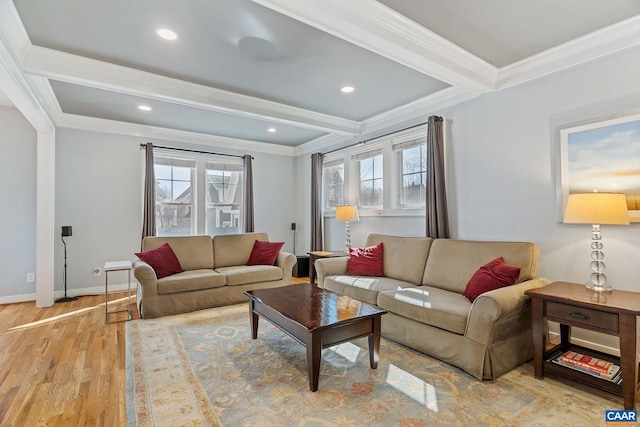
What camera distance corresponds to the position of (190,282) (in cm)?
391

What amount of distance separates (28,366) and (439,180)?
423 centimetres

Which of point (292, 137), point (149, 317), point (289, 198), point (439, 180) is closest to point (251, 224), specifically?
point (289, 198)

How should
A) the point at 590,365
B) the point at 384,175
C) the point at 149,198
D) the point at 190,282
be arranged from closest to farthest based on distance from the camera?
the point at 590,365 < the point at 190,282 < the point at 384,175 < the point at 149,198

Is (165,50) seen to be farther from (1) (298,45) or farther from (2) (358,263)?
(2) (358,263)

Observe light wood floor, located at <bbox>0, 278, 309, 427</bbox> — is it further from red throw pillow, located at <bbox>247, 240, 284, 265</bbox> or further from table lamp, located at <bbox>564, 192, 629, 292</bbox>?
table lamp, located at <bbox>564, 192, 629, 292</bbox>

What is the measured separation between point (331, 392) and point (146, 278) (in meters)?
2.60

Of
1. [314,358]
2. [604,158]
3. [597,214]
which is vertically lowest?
[314,358]

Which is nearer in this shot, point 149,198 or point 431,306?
point 431,306

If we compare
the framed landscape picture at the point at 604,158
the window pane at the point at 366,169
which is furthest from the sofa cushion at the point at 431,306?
the window pane at the point at 366,169

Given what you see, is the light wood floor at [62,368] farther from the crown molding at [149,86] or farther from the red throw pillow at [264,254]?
the crown molding at [149,86]

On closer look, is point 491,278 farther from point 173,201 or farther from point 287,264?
point 173,201

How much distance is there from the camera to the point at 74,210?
4758 mm

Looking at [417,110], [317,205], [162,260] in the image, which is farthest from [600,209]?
[162,260]

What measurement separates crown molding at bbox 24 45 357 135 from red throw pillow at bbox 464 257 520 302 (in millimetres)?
2992
